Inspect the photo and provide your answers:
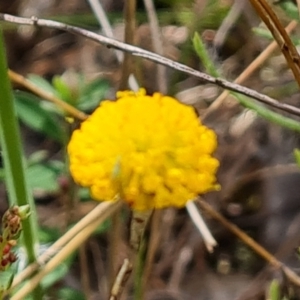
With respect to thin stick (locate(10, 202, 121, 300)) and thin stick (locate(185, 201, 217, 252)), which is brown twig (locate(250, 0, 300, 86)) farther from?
thin stick (locate(185, 201, 217, 252))

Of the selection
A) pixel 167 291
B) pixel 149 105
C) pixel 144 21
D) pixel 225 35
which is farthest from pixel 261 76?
pixel 149 105

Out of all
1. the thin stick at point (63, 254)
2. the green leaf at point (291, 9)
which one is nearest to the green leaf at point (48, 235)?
the thin stick at point (63, 254)

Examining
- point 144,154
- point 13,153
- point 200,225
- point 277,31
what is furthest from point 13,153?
point 200,225

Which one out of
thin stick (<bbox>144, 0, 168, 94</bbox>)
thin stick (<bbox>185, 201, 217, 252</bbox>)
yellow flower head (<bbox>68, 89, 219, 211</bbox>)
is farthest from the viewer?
thin stick (<bbox>144, 0, 168, 94</bbox>)

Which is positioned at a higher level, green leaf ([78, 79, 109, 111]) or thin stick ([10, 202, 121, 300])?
green leaf ([78, 79, 109, 111])

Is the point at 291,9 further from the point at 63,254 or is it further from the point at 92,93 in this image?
the point at 63,254

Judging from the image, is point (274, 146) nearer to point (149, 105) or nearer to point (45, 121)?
point (45, 121)

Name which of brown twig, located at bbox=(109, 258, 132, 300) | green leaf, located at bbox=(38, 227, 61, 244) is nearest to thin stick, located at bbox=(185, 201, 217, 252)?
green leaf, located at bbox=(38, 227, 61, 244)
